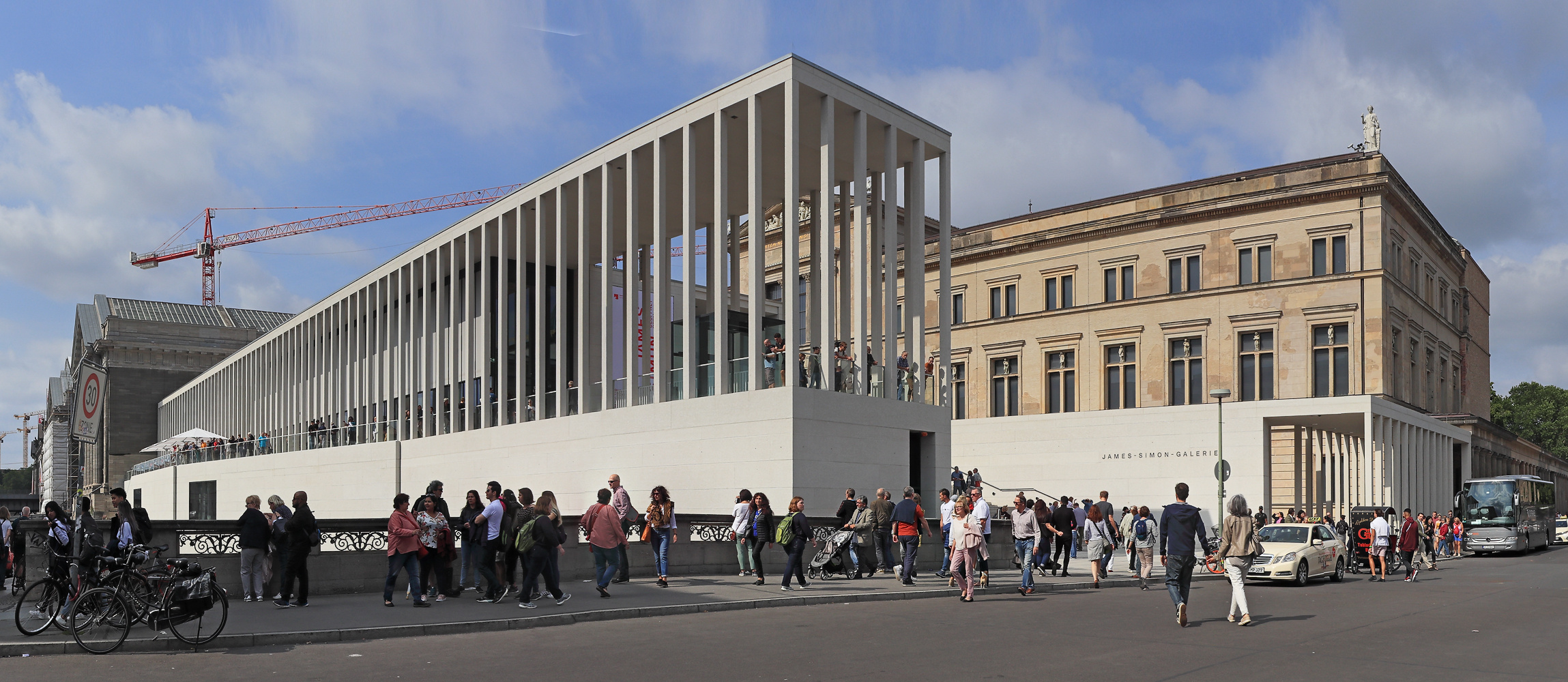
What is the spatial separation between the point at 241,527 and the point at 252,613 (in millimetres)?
1873

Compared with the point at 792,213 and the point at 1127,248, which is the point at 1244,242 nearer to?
the point at 1127,248

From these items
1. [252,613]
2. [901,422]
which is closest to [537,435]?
[901,422]

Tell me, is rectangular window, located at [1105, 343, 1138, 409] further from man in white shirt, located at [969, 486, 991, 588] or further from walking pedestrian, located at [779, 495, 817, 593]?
walking pedestrian, located at [779, 495, 817, 593]

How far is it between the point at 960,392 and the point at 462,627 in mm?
48988

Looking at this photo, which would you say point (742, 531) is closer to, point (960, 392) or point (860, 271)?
point (860, 271)

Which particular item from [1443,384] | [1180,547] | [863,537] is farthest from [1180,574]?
[1443,384]

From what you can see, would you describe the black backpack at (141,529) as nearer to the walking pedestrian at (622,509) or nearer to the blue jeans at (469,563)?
the blue jeans at (469,563)

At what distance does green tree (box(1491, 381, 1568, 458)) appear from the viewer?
402ft

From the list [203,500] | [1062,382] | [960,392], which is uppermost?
[1062,382]

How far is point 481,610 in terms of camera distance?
50.9ft

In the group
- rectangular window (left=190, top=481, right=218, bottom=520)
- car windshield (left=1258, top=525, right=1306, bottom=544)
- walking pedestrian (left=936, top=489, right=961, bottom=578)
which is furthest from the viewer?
rectangular window (left=190, top=481, right=218, bottom=520)

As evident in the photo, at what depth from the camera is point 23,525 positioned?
58.8 ft

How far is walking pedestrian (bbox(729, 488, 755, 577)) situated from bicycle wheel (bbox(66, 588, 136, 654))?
10.3 metres

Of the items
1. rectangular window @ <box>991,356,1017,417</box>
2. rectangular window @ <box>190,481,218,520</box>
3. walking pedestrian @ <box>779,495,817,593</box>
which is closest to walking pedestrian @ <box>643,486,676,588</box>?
walking pedestrian @ <box>779,495,817,593</box>
